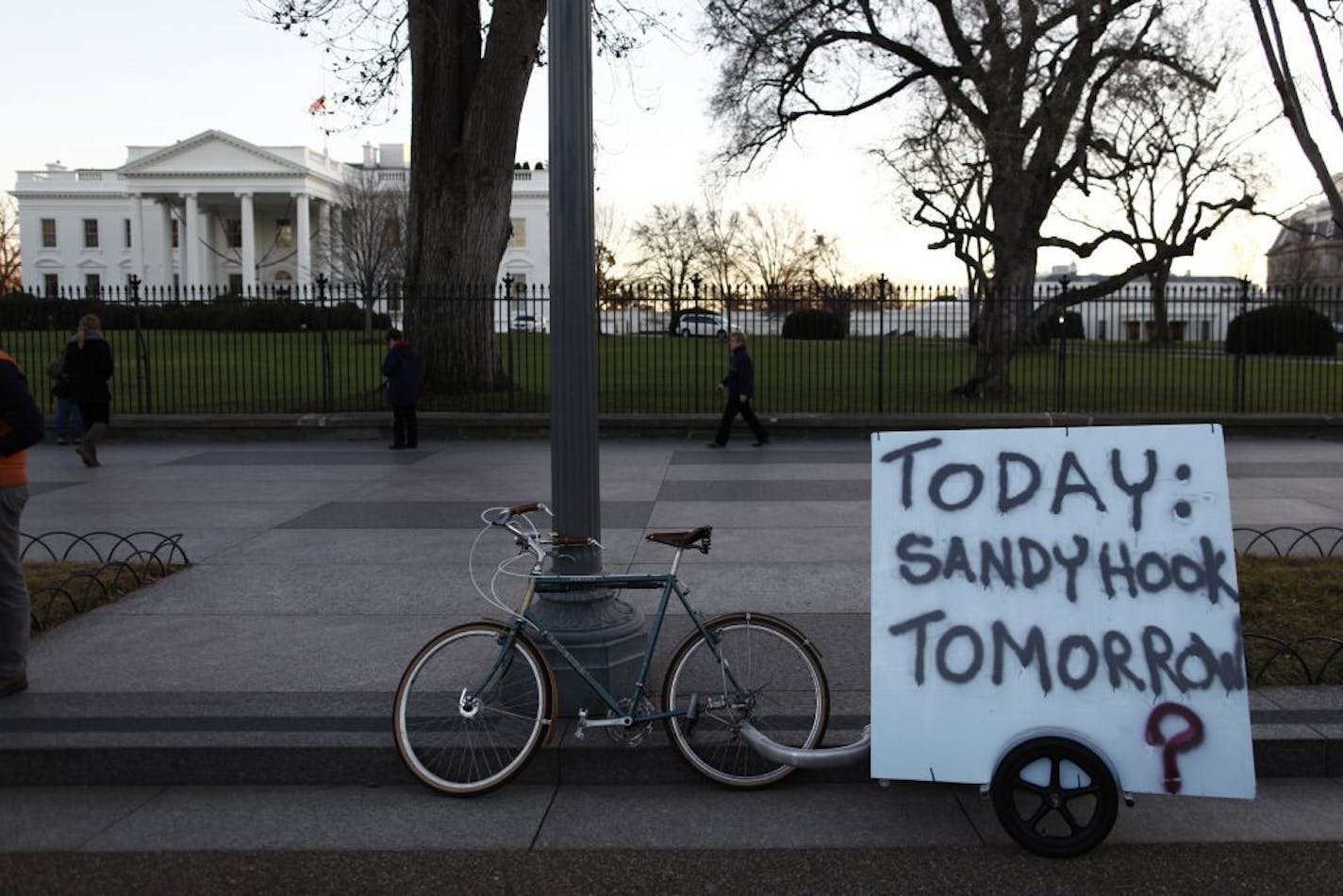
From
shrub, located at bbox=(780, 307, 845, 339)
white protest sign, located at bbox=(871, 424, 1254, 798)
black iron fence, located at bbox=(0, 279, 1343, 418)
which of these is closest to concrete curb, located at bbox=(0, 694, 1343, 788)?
white protest sign, located at bbox=(871, 424, 1254, 798)

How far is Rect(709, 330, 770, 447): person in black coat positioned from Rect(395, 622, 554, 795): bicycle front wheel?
412 inches

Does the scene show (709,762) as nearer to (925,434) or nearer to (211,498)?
(925,434)

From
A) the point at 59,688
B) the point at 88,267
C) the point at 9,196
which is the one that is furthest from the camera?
the point at 9,196

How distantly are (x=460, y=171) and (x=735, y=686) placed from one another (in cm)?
1443

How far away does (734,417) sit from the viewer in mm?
15805

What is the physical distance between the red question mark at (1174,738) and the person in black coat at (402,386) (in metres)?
12.2

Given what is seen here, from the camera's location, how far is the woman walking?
1374 cm

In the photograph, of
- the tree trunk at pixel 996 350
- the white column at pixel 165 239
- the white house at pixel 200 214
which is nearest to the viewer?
the tree trunk at pixel 996 350

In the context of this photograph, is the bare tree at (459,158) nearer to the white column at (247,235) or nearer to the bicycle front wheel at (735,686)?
the bicycle front wheel at (735,686)

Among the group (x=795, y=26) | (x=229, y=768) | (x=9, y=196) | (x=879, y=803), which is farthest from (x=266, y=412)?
(x=9, y=196)

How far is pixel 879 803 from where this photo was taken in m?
4.60

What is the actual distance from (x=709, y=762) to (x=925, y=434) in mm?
1580

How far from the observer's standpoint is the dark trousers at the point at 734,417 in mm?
15375

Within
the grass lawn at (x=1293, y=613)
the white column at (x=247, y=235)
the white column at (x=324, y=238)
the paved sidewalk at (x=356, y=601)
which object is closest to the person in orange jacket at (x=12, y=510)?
the paved sidewalk at (x=356, y=601)
